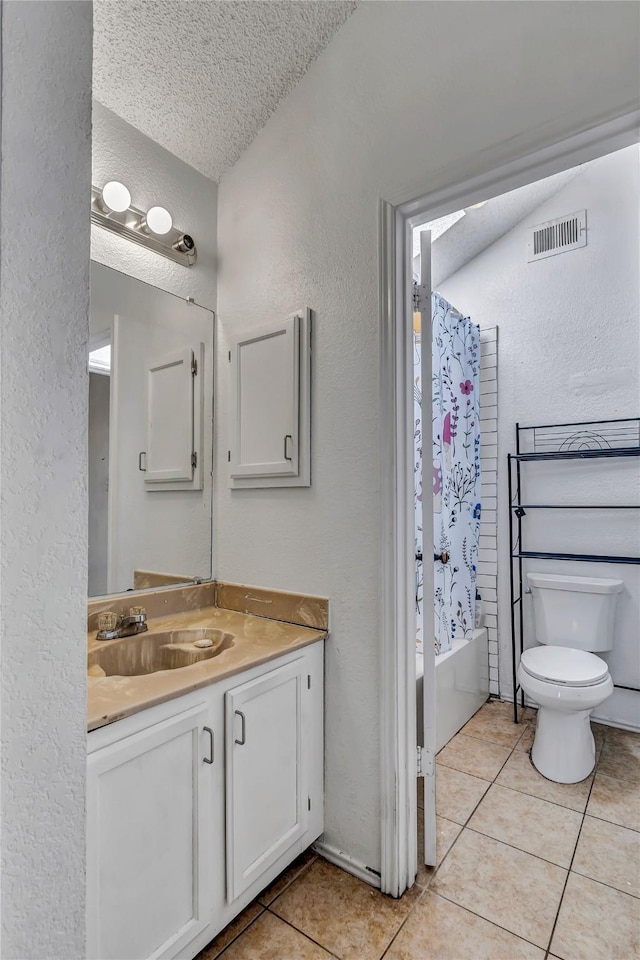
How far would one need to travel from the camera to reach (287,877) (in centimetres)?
152

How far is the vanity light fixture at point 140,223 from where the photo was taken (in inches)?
64.2

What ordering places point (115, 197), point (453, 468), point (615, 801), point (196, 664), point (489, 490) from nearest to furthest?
point (196, 664) → point (115, 197) → point (615, 801) → point (453, 468) → point (489, 490)

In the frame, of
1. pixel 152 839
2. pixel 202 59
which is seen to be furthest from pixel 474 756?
pixel 202 59

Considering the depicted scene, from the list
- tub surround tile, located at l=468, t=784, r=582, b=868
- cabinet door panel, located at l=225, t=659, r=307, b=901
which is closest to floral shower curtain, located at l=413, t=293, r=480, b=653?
tub surround tile, located at l=468, t=784, r=582, b=868

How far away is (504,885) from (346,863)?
1.61 ft

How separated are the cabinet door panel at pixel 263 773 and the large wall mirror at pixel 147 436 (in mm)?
679

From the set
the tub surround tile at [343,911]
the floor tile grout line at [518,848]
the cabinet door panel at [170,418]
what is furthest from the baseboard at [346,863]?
the cabinet door panel at [170,418]

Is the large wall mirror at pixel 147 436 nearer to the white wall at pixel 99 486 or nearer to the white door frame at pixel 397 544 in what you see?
the white wall at pixel 99 486

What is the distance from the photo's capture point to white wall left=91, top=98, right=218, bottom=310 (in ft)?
5.48

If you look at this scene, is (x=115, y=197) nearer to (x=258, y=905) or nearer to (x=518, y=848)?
(x=258, y=905)

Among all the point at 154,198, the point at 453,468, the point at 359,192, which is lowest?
the point at 453,468

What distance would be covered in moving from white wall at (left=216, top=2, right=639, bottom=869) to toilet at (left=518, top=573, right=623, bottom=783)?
101 cm

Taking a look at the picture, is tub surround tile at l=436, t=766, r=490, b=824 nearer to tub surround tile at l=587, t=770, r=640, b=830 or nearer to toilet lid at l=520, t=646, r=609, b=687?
tub surround tile at l=587, t=770, r=640, b=830

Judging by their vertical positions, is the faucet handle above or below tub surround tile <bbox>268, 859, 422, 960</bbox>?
above
